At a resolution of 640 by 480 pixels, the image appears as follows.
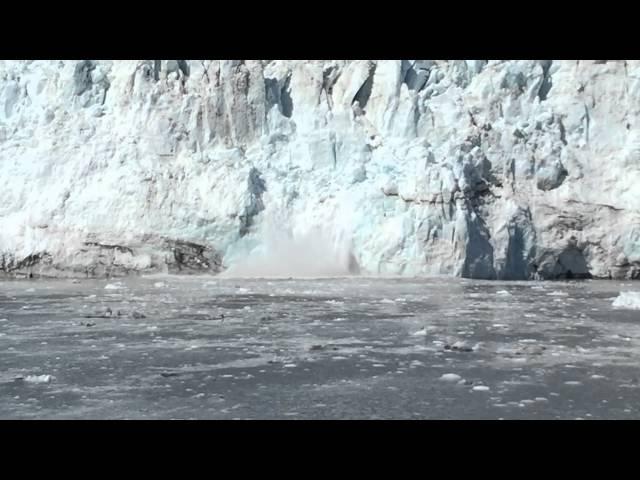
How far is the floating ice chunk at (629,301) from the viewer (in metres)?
8.13

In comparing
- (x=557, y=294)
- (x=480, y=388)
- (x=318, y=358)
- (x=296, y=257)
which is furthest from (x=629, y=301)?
(x=296, y=257)

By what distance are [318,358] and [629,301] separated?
4.94m

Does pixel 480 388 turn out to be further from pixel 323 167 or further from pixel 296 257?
pixel 323 167

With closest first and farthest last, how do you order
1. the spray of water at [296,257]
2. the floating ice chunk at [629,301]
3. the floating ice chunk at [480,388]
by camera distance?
1. the floating ice chunk at [480,388]
2. the floating ice chunk at [629,301]
3. the spray of water at [296,257]

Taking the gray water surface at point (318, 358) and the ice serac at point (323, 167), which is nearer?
the gray water surface at point (318, 358)

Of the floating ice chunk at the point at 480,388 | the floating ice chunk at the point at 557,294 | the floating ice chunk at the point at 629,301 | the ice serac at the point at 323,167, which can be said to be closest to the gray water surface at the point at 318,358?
the floating ice chunk at the point at 480,388

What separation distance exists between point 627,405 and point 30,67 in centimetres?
1467

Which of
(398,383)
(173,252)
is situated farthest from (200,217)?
(398,383)

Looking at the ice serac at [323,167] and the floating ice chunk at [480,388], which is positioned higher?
the ice serac at [323,167]

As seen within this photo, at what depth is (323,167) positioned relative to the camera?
47.1 ft

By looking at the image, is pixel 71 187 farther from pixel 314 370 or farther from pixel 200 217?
pixel 314 370

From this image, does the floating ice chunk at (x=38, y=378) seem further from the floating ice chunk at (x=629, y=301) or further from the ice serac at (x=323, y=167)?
the ice serac at (x=323, y=167)

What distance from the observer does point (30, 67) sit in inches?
595

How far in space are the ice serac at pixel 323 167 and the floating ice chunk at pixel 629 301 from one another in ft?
15.1
